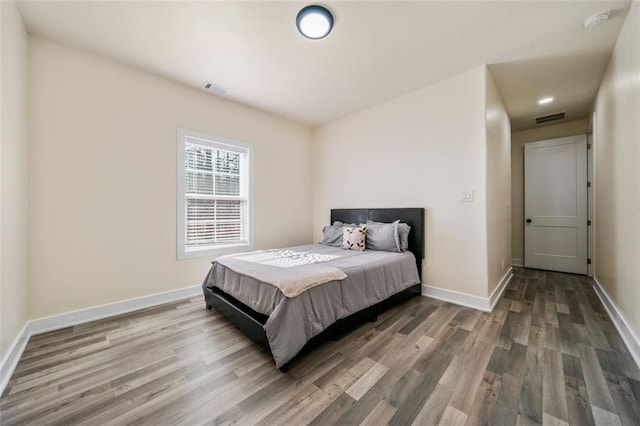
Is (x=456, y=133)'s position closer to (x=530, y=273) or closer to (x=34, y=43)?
(x=530, y=273)

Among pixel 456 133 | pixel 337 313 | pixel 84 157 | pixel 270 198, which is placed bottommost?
pixel 337 313

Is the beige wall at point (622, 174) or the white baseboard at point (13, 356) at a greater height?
the beige wall at point (622, 174)

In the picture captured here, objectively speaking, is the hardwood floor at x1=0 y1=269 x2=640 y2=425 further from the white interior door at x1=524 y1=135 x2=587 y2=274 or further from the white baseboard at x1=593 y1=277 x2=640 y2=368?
the white interior door at x1=524 y1=135 x2=587 y2=274

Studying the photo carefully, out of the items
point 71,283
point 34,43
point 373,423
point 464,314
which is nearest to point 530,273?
point 464,314

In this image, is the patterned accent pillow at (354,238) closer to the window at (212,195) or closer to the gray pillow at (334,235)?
the gray pillow at (334,235)

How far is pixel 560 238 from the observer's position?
4.18 m

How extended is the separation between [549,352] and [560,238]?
135 inches

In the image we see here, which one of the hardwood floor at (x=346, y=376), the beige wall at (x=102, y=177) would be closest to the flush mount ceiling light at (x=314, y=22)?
the beige wall at (x=102, y=177)

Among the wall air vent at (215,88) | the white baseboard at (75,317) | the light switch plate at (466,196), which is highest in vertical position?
the wall air vent at (215,88)

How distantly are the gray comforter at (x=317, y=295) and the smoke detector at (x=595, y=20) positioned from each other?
256cm

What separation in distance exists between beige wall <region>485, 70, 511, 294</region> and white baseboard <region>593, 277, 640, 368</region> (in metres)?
0.92

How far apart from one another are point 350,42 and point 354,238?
2166mm

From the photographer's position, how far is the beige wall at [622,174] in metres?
1.82

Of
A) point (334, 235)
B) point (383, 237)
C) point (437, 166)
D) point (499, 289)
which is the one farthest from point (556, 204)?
point (334, 235)
